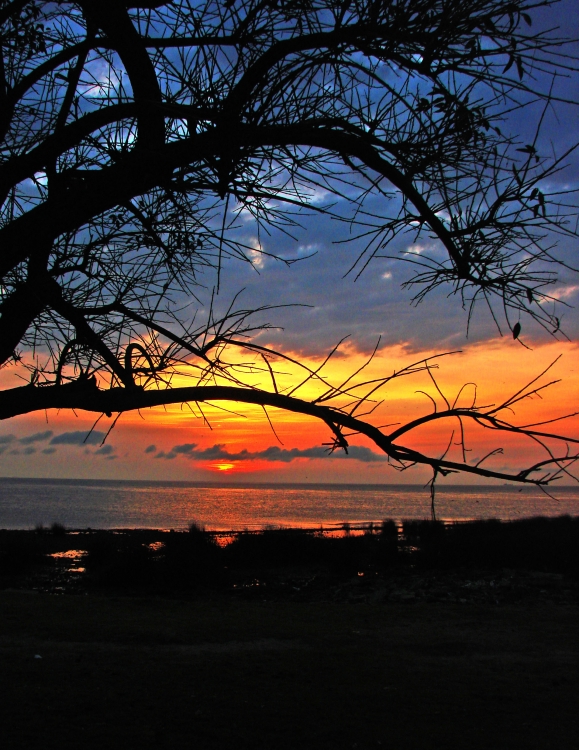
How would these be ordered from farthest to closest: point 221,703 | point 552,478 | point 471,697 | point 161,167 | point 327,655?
point 327,655 → point 471,697 → point 221,703 → point 161,167 → point 552,478

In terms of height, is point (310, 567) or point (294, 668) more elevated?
point (294, 668)

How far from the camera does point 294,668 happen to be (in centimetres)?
796

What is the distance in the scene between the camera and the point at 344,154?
132 inches

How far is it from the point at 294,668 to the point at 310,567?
12.5 m

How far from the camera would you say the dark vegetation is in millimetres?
15969

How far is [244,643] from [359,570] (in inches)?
394

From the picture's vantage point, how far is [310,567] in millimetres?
20234

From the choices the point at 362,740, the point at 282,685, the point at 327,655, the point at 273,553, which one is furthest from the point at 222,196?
the point at 273,553

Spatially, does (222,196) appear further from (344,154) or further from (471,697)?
(471,697)

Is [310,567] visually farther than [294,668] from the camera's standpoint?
Yes

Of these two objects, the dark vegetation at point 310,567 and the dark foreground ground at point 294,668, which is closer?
the dark foreground ground at point 294,668

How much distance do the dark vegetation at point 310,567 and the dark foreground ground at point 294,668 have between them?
33 cm

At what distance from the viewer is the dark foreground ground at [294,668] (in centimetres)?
577

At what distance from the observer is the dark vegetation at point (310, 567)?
15969 mm
